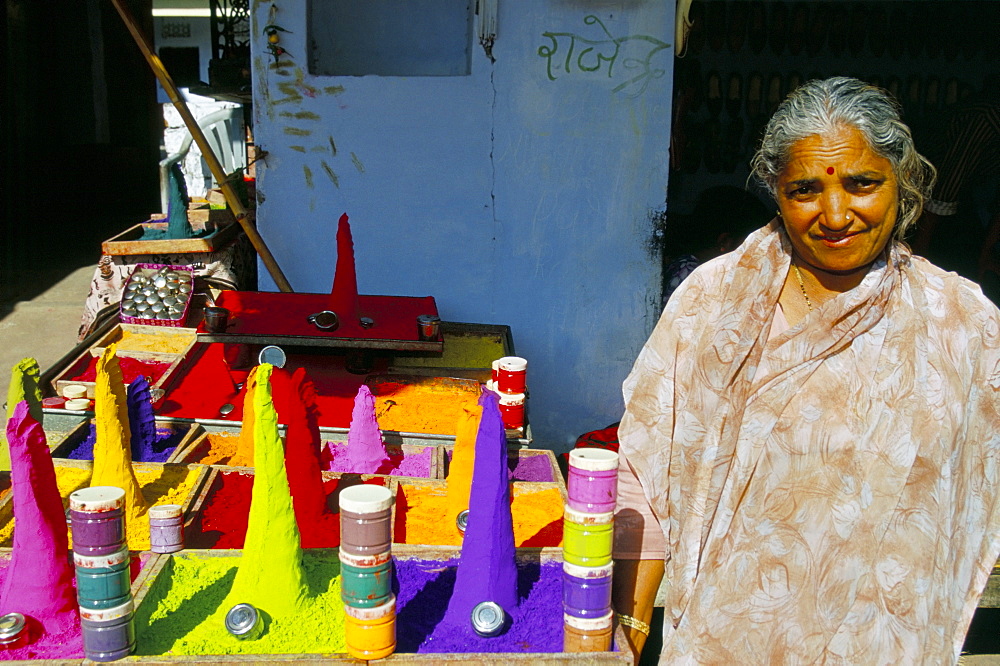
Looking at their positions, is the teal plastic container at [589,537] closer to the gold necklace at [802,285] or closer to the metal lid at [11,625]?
the gold necklace at [802,285]

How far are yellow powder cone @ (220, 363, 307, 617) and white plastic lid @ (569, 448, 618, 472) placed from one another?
2.61ft

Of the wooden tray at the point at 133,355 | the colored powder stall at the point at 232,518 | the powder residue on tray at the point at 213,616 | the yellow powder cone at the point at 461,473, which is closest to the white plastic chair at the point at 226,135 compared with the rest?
the wooden tray at the point at 133,355

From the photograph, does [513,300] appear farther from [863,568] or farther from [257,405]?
[863,568]

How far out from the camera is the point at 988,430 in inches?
63.8

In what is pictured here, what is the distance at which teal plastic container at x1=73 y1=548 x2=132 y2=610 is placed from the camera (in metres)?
1.67

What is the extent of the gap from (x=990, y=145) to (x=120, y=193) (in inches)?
453

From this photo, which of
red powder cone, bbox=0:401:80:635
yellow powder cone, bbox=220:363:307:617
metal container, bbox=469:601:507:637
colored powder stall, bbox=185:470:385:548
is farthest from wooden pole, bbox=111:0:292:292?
metal container, bbox=469:601:507:637

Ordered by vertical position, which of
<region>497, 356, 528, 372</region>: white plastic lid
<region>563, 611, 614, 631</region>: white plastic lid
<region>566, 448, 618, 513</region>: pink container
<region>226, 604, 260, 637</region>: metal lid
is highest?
<region>566, 448, 618, 513</region>: pink container

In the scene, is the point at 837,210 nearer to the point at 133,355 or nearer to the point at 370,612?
the point at 370,612

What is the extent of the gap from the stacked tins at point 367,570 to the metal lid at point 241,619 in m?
0.27

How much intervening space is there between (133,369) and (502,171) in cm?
208

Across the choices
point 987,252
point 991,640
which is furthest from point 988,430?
point 987,252

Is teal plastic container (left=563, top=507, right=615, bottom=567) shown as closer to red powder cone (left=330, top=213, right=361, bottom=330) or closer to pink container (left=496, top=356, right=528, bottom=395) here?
pink container (left=496, top=356, right=528, bottom=395)

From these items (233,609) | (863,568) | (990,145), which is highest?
(990,145)
